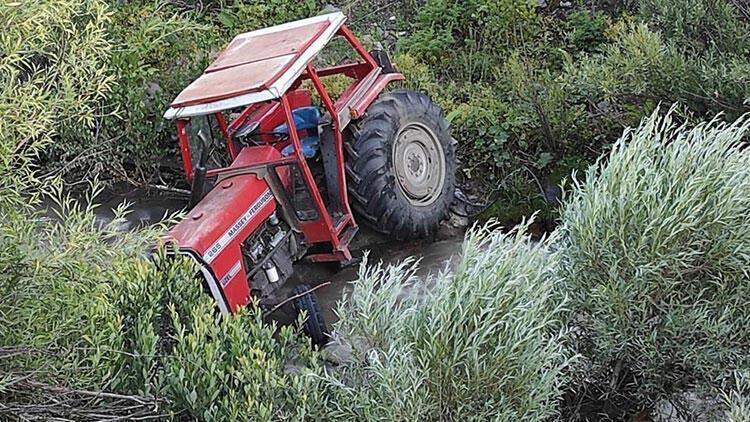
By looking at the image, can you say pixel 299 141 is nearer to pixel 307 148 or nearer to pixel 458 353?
pixel 307 148

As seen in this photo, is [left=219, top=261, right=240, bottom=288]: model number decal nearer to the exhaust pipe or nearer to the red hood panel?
the red hood panel

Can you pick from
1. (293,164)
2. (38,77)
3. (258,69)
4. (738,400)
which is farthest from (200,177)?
(738,400)

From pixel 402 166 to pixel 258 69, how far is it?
50.4 inches

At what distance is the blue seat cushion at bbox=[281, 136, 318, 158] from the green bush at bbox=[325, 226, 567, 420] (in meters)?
2.32

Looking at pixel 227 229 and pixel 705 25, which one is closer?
pixel 227 229

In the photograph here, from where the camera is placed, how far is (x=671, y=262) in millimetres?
2764

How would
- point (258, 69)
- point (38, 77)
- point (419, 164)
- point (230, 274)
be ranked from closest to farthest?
point (38, 77) → point (230, 274) → point (258, 69) → point (419, 164)

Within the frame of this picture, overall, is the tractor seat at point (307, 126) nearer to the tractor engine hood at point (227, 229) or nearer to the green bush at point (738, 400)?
the tractor engine hood at point (227, 229)

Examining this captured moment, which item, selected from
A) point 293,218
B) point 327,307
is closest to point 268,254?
point 293,218

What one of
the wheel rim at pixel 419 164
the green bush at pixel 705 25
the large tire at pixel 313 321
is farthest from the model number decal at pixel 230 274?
the green bush at pixel 705 25

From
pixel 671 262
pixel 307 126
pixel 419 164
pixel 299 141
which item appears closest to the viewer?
pixel 671 262

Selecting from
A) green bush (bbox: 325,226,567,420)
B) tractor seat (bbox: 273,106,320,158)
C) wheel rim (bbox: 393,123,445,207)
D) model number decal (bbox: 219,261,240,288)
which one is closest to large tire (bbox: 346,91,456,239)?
wheel rim (bbox: 393,123,445,207)

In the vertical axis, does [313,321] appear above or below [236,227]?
below

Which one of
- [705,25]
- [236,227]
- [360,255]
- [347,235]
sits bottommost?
[360,255]
